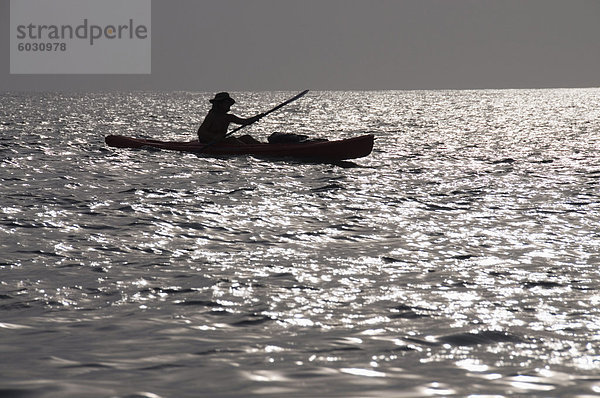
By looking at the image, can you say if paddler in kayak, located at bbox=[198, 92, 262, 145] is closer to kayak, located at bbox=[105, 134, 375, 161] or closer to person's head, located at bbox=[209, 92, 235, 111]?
person's head, located at bbox=[209, 92, 235, 111]

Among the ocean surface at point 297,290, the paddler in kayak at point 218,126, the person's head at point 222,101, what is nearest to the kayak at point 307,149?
the paddler in kayak at point 218,126

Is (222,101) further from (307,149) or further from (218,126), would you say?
(307,149)

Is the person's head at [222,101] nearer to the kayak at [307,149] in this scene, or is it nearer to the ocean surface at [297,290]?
the kayak at [307,149]

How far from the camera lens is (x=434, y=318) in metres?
5.60

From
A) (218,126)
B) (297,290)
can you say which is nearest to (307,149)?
(218,126)

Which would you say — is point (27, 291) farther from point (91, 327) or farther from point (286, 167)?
point (286, 167)

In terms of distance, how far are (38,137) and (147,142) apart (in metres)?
10.3

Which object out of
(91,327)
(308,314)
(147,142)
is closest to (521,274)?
(308,314)

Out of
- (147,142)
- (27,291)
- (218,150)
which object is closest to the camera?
(27,291)

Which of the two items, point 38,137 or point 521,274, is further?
point 38,137

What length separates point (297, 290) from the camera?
252 inches

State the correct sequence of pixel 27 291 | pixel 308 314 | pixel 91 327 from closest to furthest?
pixel 91 327 → pixel 308 314 → pixel 27 291

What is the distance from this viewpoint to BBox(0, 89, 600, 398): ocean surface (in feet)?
14.5

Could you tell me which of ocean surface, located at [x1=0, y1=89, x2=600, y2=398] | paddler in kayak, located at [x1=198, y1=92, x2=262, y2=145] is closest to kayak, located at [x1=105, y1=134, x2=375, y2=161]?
paddler in kayak, located at [x1=198, y1=92, x2=262, y2=145]
